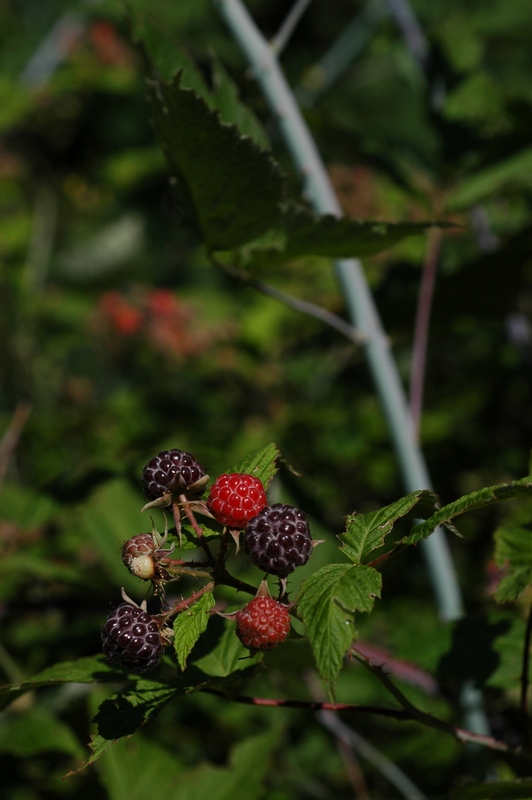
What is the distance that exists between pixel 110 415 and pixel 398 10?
56.3 inches

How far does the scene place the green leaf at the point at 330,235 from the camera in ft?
3.31

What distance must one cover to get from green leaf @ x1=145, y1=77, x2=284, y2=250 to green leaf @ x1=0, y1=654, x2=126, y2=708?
1.90 feet

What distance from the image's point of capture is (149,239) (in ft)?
13.7

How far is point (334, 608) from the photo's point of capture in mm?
641

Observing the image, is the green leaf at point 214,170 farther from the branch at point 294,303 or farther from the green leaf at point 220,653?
the green leaf at point 220,653

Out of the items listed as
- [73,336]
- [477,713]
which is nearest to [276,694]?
[477,713]

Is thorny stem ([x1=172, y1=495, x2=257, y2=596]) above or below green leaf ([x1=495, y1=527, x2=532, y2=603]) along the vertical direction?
above

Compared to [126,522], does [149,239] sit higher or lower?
higher

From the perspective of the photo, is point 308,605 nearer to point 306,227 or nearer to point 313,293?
point 306,227

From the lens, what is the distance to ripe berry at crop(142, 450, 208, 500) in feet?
2.49

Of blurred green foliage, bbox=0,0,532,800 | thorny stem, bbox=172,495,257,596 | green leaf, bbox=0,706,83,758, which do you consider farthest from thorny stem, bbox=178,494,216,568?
green leaf, bbox=0,706,83,758

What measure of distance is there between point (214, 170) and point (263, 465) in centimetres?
41

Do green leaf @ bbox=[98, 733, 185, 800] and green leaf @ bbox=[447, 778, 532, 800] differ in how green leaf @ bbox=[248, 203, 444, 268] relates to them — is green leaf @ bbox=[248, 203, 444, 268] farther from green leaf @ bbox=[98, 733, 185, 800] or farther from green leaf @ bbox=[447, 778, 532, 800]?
green leaf @ bbox=[98, 733, 185, 800]

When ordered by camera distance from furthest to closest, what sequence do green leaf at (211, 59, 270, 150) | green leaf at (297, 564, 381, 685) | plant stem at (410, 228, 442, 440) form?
plant stem at (410, 228, 442, 440) → green leaf at (211, 59, 270, 150) → green leaf at (297, 564, 381, 685)
